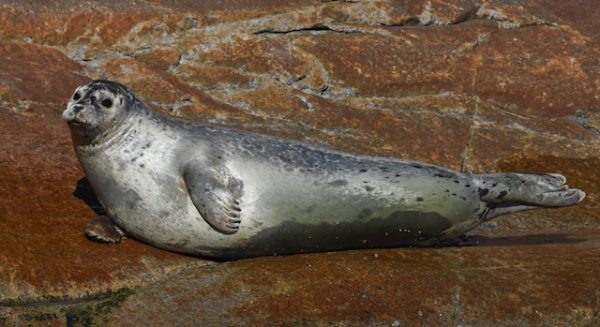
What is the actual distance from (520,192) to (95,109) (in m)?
2.61

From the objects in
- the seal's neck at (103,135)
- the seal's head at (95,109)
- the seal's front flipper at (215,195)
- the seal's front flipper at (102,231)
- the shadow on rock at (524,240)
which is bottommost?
the shadow on rock at (524,240)

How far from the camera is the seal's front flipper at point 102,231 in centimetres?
618

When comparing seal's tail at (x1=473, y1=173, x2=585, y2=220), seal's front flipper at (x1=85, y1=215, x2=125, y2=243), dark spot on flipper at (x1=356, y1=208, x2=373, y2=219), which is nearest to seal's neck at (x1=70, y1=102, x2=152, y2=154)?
seal's front flipper at (x1=85, y1=215, x2=125, y2=243)

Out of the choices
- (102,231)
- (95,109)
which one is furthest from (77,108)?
(102,231)

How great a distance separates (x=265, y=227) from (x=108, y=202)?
93cm

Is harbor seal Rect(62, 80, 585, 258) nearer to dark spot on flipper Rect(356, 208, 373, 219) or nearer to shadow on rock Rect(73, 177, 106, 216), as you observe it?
dark spot on flipper Rect(356, 208, 373, 219)

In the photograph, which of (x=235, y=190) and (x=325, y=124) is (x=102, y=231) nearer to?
(x=235, y=190)

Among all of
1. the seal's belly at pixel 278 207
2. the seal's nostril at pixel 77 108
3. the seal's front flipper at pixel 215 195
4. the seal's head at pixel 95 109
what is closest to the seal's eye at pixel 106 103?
the seal's head at pixel 95 109

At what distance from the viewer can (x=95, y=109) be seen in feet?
20.2

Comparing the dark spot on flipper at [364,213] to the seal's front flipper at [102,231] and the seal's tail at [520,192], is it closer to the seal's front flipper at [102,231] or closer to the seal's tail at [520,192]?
the seal's tail at [520,192]

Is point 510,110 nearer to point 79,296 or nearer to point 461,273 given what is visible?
point 461,273

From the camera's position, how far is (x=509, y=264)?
20.4ft

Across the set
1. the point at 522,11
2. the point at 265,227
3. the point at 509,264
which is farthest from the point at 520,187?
the point at 522,11

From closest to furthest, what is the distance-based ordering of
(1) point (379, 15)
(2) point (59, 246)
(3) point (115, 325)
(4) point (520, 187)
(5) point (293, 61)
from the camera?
(3) point (115, 325) < (2) point (59, 246) < (4) point (520, 187) < (5) point (293, 61) < (1) point (379, 15)
